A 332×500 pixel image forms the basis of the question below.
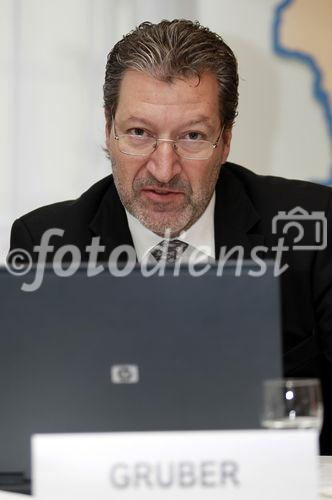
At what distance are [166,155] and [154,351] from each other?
0.94 metres

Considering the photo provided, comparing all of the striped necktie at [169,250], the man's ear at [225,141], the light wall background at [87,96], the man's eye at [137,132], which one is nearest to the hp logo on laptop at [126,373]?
the striped necktie at [169,250]

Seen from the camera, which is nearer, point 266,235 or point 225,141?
point 266,235

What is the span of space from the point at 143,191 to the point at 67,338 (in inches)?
38.6

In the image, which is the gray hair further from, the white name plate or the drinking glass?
the white name plate

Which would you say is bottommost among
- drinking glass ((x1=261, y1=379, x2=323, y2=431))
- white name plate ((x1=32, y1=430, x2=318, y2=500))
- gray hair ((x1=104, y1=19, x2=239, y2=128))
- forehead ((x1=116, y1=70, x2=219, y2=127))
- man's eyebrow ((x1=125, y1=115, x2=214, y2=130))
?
white name plate ((x1=32, y1=430, x2=318, y2=500))

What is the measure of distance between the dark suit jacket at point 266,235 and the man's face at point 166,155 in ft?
0.29

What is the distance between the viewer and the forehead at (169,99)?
228cm

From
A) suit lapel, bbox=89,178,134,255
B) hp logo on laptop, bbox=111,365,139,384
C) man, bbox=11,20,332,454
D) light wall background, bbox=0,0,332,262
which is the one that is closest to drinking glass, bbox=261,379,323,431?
hp logo on laptop, bbox=111,365,139,384

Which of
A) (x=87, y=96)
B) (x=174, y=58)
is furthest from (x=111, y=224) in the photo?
(x=87, y=96)

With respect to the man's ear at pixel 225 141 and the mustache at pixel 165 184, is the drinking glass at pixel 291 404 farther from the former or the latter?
the man's ear at pixel 225 141

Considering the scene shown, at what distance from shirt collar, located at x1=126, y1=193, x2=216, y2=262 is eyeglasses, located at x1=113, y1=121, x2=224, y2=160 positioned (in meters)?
0.17

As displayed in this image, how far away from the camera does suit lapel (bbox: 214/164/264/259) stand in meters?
2.33

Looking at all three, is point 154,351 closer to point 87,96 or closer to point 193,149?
point 193,149

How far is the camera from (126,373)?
1377 millimetres
